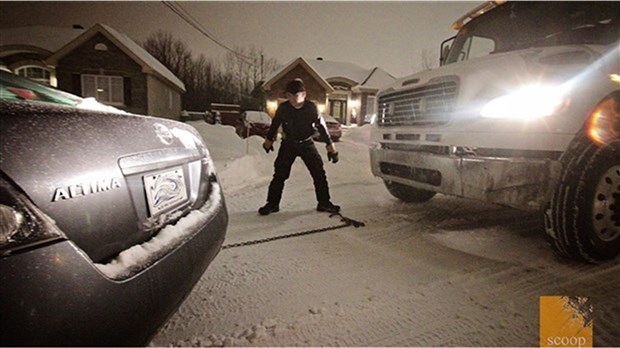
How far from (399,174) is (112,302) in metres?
2.98

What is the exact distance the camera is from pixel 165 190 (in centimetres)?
137

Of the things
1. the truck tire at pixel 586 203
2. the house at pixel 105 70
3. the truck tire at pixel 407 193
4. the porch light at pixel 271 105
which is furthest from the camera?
the porch light at pixel 271 105

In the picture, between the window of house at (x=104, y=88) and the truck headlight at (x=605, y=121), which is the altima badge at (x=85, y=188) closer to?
the truck headlight at (x=605, y=121)

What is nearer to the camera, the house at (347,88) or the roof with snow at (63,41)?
the roof with snow at (63,41)

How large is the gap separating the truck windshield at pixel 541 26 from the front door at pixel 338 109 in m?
27.4

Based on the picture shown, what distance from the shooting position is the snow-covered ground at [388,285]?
67.1 inches

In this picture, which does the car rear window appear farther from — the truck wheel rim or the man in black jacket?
the truck wheel rim

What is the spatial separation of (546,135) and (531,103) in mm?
257

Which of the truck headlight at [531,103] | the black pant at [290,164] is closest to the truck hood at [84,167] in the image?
the truck headlight at [531,103]

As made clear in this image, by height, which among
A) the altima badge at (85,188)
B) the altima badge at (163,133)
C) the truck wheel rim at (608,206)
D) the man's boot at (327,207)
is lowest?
the man's boot at (327,207)

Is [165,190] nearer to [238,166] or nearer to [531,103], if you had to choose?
[531,103]

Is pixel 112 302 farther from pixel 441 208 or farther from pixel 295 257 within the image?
pixel 441 208

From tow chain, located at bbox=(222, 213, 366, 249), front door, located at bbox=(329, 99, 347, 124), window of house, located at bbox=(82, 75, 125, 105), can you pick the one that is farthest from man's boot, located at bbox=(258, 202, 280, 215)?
front door, located at bbox=(329, 99, 347, 124)

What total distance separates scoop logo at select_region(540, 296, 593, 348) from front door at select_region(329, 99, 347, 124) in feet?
98.5
